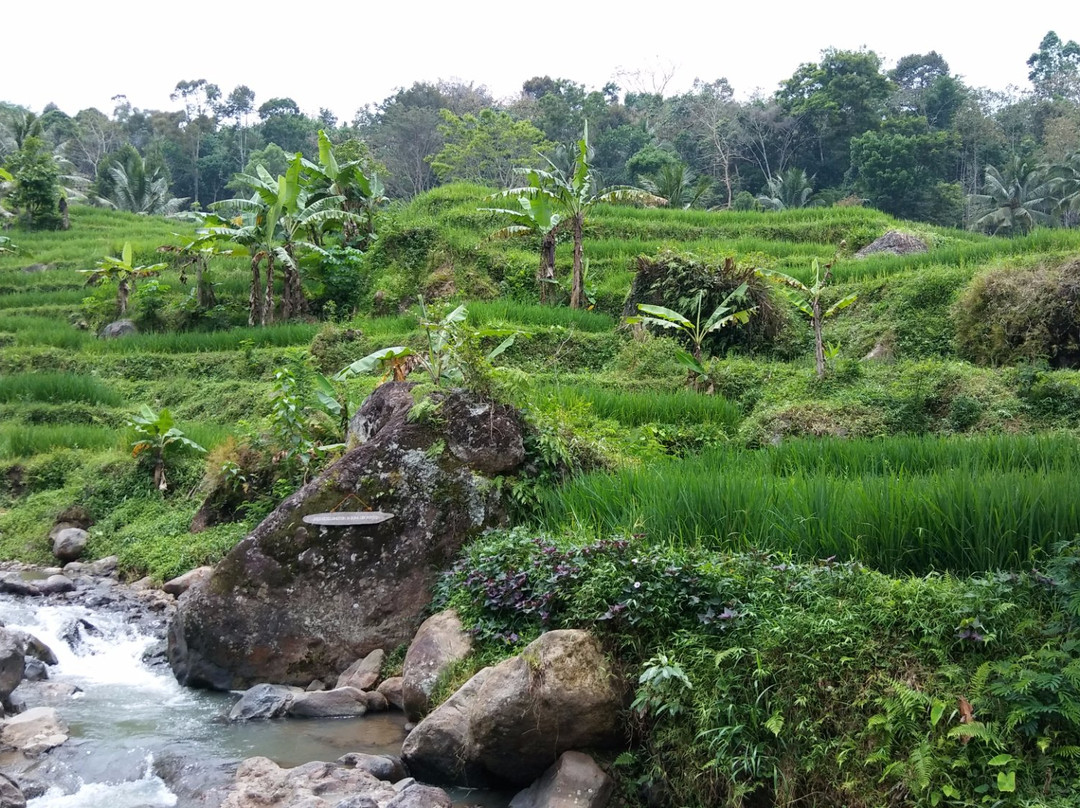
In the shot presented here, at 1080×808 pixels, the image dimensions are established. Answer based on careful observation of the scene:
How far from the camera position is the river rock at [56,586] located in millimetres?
9133

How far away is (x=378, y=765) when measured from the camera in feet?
16.5

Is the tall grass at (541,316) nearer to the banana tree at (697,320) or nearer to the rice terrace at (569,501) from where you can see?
the rice terrace at (569,501)

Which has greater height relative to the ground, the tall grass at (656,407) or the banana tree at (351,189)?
the banana tree at (351,189)

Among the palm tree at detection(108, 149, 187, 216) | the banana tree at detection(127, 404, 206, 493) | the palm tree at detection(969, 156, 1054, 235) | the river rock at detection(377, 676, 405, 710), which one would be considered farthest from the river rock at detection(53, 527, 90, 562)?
the palm tree at detection(969, 156, 1054, 235)

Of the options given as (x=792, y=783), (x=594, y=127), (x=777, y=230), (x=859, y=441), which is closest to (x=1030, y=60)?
(x=594, y=127)

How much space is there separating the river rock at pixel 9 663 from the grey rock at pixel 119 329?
45.4 ft

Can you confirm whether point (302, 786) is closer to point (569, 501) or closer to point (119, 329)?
point (569, 501)

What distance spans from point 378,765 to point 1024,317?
395 inches

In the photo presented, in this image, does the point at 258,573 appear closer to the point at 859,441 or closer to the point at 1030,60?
the point at 859,441

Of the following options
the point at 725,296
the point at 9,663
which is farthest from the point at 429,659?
the point at 725,296

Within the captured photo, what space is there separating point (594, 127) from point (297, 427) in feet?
141

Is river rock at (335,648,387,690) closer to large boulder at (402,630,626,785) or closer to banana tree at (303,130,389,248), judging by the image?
large boulder at (402,630,626,785)

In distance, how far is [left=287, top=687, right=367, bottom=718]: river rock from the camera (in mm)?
5973

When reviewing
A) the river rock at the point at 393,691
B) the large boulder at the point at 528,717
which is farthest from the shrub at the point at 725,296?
the large boulder at the point at 528,717
